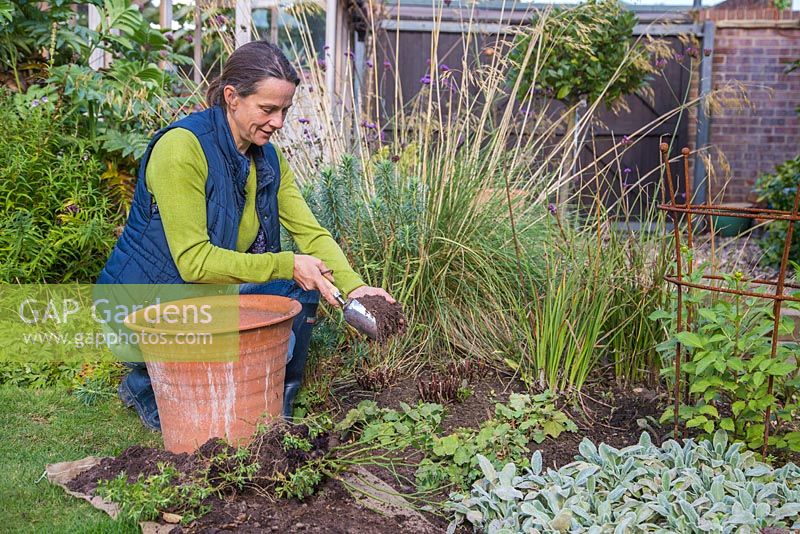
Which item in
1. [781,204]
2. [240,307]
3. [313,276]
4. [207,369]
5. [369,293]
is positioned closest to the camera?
[207,369]

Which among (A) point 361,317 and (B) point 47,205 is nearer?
(A) point 361,317

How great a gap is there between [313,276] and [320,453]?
528 mm

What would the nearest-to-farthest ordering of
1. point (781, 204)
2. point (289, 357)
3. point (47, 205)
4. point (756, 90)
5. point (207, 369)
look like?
1. point (207, 369)
2. point (289, 357)
3. point (47, 205)
4. point (781, 204)
5. point (756, 90)

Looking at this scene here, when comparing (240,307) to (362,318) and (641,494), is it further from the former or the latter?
(641,494)

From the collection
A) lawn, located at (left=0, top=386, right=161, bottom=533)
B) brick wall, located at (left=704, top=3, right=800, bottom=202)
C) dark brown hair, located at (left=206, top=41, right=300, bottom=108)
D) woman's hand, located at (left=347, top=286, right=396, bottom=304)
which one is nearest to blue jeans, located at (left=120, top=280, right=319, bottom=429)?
lawn, located at (left=0, top=386, right=161, bottom=533)

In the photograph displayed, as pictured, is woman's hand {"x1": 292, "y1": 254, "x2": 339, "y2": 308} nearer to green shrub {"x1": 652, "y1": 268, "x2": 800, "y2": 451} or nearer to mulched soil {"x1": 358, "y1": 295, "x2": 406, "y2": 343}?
mulched soil {"x1": 358, "y1": 295, "x2": 406, "y2": 343}

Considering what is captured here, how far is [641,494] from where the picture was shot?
221 centimetres

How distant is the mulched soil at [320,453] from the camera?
2.11 m

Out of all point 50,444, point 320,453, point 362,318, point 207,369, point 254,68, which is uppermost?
point 254,68

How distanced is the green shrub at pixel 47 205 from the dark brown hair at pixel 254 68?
139 centimetres

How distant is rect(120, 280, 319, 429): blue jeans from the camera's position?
9.19ft

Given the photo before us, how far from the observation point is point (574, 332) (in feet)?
9.74

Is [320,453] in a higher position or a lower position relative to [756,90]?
lower

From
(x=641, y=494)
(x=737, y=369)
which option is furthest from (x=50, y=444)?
(x=737, y=369)
